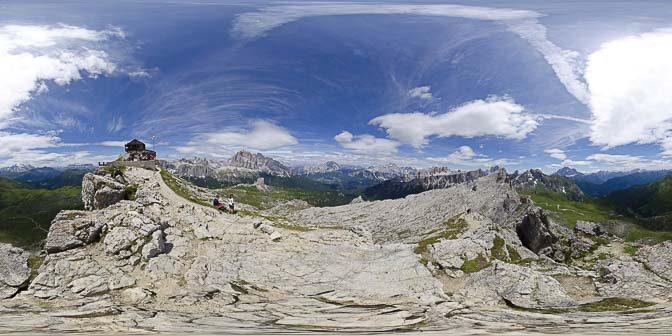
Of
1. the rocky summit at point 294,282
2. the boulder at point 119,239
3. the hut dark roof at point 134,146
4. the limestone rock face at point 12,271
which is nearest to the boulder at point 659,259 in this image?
the rocky summit at point 294,282

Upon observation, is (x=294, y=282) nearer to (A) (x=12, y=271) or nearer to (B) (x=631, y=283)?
(A) (x=12, y=271)

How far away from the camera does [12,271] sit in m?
65.7

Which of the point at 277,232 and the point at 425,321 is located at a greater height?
the point at 277,232

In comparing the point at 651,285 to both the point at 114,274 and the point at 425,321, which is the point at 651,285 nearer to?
the point at 425,321

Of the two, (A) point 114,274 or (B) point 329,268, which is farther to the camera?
(B) point 329,268

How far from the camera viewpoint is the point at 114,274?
→ 66.4m

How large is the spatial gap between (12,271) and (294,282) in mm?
40097

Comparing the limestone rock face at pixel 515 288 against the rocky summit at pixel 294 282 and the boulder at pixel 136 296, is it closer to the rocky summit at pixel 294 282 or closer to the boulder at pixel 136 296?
the rocky summit at pixel 294 282

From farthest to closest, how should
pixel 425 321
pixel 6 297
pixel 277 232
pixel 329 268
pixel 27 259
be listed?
1. pixel 277 232
2. pixel 329 268
3. pixel 27 259
4. pixel 6 297
5. pixel 425 321

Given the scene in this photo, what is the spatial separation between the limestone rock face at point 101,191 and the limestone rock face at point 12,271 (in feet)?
149

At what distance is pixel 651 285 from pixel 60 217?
9626 cm

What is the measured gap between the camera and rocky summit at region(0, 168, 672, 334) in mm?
53531

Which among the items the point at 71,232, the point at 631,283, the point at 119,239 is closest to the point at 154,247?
the point at 119,239

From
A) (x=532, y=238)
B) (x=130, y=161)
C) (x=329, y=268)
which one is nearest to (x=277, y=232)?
(x=329, y=268)
